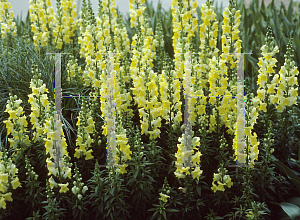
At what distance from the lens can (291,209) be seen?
3.08 meters

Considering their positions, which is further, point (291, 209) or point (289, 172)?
point (289, 172)

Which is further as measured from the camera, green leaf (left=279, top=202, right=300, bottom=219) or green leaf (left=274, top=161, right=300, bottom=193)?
green leaf (left=274, top=161, right=300, bottom=193)

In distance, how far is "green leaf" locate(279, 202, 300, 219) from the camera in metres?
3.03

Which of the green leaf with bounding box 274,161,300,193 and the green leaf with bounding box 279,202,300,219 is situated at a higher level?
the green leaf with bounding box 274,161,300,193

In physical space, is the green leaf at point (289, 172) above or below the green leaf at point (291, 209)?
above

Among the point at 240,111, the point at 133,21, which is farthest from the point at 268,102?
the point at 133,21

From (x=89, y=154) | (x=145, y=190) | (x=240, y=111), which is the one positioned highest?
(x=240, y=111)

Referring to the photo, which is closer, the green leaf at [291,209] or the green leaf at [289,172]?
the green leaf at [291,209]

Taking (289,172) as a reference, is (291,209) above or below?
below

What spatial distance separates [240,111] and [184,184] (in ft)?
2.58

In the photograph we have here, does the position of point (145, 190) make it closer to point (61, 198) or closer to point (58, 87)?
point (61, 198)

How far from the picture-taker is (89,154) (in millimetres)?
3166

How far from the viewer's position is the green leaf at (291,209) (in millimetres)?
3031

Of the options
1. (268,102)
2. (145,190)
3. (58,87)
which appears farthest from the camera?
(58,87)
